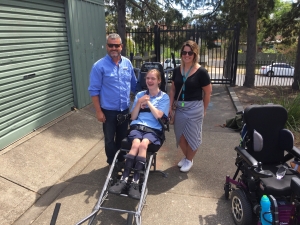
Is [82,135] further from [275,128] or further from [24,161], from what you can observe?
[275,128]

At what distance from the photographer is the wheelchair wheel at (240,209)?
8.31 ft

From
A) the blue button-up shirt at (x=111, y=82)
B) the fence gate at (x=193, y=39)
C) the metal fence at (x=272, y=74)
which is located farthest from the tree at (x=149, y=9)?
the blue button-up shirt at (x=111, y=82)

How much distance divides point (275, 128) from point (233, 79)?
308 inches

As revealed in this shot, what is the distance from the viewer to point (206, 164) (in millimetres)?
4133

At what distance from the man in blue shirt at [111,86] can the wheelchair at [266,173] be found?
1580 mm

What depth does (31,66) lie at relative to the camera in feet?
15.5

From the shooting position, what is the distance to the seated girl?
2.93 metres

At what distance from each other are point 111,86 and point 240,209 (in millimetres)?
2078

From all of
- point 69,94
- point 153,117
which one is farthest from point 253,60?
point 153,117

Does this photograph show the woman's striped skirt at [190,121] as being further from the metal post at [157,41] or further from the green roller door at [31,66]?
the metal post at [157,41]

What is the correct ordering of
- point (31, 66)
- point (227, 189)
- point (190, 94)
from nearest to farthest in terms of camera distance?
point (227, 189) → point (190, 94) → point (31, 66)

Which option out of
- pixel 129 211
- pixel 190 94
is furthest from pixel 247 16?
pixel 129 211

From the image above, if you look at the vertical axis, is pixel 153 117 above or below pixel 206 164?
above

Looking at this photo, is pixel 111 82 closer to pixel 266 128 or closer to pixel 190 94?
pixel 190 94
